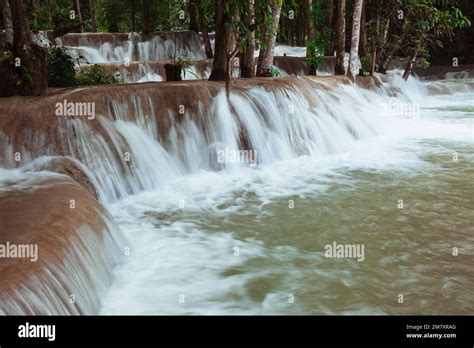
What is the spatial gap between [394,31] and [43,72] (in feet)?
52.8

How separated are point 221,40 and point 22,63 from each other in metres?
3.87

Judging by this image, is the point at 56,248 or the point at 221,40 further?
the point at 221,40

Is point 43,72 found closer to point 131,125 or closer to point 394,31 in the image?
point 131,125

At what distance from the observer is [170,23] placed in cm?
2547

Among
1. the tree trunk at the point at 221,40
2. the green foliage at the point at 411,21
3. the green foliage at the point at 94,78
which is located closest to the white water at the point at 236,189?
the tree trunk at the point at 221,40

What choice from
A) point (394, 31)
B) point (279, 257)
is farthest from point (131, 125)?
point (394, 31)

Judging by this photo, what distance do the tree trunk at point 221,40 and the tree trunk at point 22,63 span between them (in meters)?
3.51

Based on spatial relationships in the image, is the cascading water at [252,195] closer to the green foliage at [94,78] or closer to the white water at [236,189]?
the white water at [236,189]

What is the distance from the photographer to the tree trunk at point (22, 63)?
6.98 metres

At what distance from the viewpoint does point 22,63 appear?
7.02m

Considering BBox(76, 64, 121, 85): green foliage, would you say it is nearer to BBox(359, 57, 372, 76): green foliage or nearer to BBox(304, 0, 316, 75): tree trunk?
BBox(304, 0, 316, 75): tree trunk

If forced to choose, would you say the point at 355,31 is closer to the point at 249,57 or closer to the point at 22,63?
the point at 249,57

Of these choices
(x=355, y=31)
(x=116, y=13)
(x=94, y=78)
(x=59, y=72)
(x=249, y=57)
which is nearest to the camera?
(x=59, y=72)

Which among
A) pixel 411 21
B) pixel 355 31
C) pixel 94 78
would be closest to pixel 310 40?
pixel 355 31
